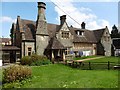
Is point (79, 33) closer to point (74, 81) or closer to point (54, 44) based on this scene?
point (54, 44)

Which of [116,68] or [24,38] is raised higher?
[24,38]

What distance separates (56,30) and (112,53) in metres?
22.2

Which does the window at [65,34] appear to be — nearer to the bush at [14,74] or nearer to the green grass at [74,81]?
the green grass at [74,81]

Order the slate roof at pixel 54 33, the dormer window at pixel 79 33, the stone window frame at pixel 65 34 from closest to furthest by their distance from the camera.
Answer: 1. the slate roof at pixel 54 33
2. the stone window frame at pixel 65 34
3. the dormer window at pixel 79 33

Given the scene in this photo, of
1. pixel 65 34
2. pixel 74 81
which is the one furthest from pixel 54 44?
pixel 74 81

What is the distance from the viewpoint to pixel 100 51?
157 ft

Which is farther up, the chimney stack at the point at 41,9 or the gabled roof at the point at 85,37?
the chimney stack at the point at 41,9

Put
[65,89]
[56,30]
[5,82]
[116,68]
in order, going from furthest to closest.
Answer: [56,30] → [116,68] → [5,82] → [65,89]

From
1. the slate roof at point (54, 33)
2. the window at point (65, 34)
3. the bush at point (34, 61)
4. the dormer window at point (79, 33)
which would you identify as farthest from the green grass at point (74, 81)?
the dormer window at point (79, 33)

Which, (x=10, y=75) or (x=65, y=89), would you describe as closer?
(x=65, y=89)

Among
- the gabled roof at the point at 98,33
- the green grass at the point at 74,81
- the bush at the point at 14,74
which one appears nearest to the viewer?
the green grass at the point at 74,81

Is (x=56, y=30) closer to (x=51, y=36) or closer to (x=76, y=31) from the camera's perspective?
(x=51, y=36)

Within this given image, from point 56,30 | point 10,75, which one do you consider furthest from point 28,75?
point 56,30

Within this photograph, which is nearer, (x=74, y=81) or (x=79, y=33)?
(x=74, y=81)
